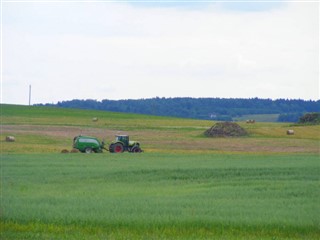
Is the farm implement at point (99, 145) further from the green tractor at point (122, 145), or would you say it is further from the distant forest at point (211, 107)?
the distant forest at point (211, 107)

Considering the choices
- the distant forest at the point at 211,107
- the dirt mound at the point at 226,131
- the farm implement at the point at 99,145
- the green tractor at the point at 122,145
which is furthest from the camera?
the distant forest at the point at 211,107

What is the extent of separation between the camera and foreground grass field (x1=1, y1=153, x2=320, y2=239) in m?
16.5

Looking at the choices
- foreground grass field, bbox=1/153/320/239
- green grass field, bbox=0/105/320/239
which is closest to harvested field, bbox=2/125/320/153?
green grass field, bbox=0/105/320/239

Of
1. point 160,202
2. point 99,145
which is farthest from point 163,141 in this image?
point 160,202

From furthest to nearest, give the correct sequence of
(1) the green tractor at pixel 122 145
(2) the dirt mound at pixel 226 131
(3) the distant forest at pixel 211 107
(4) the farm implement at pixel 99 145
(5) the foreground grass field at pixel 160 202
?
(3) the distant forest at pixel 211 107 < (2) the dirt mound at pixel 226 131 < (1) the green tractor at pixel 122 145 < (4) the farm implement at pixel 99 145 < (5) the foreground grass field at pixel 160 202

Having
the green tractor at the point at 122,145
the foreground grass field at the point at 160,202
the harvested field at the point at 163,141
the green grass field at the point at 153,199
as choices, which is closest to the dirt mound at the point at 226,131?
the harvested field at the point at 163,141

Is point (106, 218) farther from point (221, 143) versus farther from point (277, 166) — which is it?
point (221, 143)

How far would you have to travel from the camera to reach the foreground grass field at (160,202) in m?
16.5

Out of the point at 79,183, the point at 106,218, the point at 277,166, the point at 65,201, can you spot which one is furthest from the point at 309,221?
the point at 277,166

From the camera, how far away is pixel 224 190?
2377cm

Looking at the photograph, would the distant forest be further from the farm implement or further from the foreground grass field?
the foreground grass field

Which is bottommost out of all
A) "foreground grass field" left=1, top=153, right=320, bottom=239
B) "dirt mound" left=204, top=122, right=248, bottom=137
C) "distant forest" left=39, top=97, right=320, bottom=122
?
"foreground grass field" left=1, top=153, right=320, bottom=239

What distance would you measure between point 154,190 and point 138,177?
4.60m

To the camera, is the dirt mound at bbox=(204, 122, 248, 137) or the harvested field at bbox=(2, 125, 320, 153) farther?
the dirt mound at bbox=(204, 122, 248, 137)
